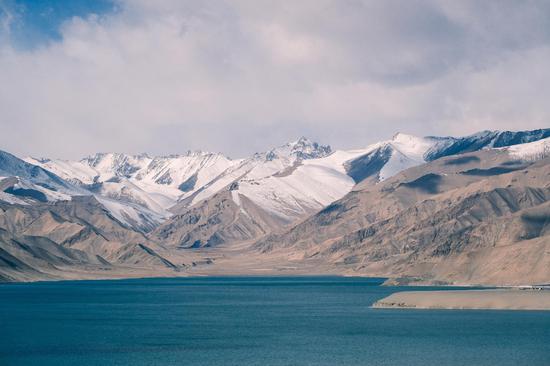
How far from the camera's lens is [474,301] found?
186 meters

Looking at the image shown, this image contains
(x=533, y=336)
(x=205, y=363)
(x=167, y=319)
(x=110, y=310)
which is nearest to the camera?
(x=205, y=363)

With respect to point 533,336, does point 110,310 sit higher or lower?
higher

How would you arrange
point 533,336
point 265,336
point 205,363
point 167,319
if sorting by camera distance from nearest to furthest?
point 205,363 → point 533,336 → point 265,336 → point 167,319

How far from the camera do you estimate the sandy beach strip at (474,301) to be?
17938 cm

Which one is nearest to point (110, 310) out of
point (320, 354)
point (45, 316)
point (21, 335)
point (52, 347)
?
point (45, 316)

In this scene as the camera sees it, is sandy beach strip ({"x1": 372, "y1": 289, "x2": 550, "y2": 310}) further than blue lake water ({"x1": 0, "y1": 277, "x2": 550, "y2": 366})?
Yes

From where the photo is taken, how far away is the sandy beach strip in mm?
179375

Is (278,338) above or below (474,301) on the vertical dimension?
above

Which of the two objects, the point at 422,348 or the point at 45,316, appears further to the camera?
the point at 45,316

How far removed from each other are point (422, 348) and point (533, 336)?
716 inches

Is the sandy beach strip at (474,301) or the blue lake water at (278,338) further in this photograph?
the sandy beach strip at (474,301)

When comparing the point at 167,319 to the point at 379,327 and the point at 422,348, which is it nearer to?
the point at 379,327

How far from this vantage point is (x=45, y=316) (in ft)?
596

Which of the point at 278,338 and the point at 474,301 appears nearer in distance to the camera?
the point at 278,338
